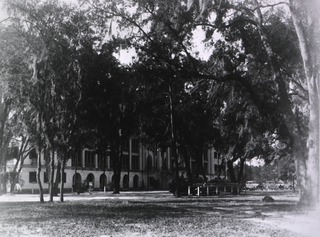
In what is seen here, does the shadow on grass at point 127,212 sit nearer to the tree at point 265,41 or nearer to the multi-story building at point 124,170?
the tree at point 265,41

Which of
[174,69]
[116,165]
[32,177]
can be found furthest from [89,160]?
[174,69]

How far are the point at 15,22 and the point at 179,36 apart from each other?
24.4 feet

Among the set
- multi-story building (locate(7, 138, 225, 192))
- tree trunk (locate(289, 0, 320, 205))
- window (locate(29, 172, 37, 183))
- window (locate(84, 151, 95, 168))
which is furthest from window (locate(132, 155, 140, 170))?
tree trunk (locate(289, 0, 320, 205))

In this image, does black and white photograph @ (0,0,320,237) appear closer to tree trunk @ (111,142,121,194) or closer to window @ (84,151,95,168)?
tree trunk @ (111,142,121,194)

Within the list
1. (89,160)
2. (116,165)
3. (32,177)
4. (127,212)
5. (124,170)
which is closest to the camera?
(127,212)

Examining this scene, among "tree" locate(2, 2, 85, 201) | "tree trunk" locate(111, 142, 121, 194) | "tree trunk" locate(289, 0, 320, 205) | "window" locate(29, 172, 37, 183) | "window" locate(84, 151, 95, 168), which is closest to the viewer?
"tree trunk" locate(289, 0, 320, 205)

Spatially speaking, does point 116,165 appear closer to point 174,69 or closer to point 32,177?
point 32,177

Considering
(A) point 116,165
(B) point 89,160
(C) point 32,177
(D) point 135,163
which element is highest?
(B) point 89,160

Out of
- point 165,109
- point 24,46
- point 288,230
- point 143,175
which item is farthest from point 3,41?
point 143,175

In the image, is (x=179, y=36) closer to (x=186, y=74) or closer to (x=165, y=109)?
(x=186, y=74)

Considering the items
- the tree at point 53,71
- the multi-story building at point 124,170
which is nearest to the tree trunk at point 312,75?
the tree at point 53,71

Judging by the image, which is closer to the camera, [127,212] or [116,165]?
[127,212]

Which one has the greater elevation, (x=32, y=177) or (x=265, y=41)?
(x=265, y=41)

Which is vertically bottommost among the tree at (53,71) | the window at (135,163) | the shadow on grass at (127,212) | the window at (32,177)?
the shadow on grass at (127,212)
